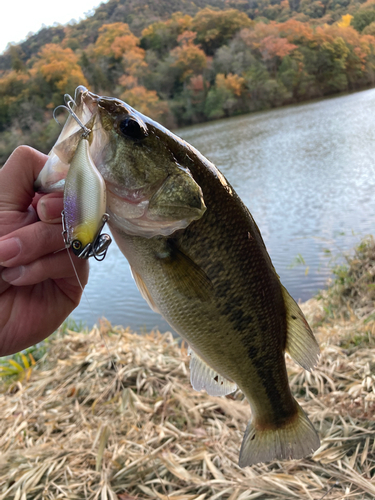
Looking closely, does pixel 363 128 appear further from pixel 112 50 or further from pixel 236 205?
pixel 112 50

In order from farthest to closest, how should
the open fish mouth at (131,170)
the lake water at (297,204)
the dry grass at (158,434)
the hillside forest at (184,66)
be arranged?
the hillside forest at (184,66) < the lake water at (297,204) < the dry grass at (158,434) < the open fish mouth at (131,170)

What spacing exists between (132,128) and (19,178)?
1.97 ft

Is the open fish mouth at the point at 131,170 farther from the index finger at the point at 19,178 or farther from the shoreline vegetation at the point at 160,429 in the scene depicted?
the shoreline vegetation at the point at 160,429

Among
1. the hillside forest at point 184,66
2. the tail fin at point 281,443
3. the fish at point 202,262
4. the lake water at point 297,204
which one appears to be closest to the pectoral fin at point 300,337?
the fish at point 202,262

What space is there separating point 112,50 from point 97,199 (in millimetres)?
44899

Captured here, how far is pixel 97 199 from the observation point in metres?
1.15

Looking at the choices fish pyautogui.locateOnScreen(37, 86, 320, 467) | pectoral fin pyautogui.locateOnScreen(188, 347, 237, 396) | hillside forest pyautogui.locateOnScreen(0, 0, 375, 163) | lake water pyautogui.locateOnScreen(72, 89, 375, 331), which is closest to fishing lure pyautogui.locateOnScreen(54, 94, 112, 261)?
fish pyautogui.locateOnScreen(37, 86, 320, 467)

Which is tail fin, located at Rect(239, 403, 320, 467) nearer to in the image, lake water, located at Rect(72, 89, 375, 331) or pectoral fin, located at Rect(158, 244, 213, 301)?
pectoral fin, located at Rect(158, 244, 213, 301)

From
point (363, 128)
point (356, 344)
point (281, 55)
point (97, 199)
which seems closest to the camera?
point (97, 199)

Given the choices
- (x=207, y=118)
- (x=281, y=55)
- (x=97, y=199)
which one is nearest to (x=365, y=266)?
(x=97, y=199)

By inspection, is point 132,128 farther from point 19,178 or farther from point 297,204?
point 297,204

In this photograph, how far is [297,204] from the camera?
39.2 ft

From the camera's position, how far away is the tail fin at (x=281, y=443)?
1.80 metres

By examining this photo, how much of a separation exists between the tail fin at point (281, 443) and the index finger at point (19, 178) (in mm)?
1527
